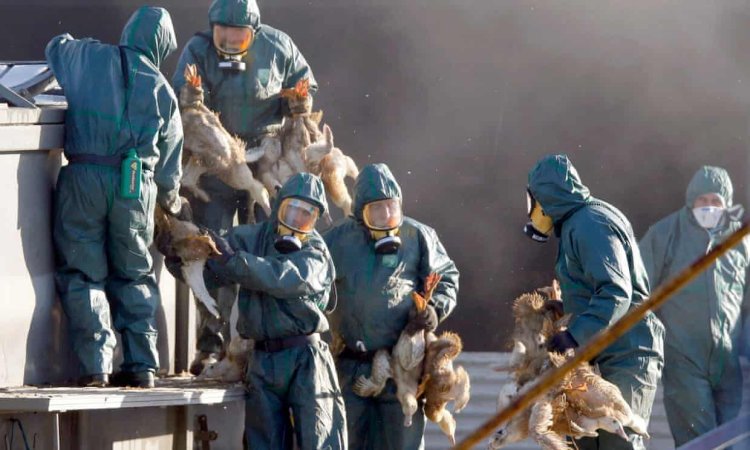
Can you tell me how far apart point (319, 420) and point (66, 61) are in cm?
199

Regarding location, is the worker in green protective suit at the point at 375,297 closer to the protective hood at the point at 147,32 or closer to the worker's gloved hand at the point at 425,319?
the worker's gloved hand at the point at 425,319

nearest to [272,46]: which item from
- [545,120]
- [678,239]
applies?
[678,239]

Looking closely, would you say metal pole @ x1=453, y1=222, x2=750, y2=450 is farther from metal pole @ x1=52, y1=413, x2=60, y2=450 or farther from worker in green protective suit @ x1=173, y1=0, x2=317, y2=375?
worker in green protective suit @ x1=173, y1=0, x2=317, y2=375

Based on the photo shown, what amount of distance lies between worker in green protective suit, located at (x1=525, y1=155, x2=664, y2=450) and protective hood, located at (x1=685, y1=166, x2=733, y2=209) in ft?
10.1

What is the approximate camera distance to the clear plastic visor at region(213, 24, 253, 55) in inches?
412

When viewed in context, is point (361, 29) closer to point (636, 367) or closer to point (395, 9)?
point (395, 9)

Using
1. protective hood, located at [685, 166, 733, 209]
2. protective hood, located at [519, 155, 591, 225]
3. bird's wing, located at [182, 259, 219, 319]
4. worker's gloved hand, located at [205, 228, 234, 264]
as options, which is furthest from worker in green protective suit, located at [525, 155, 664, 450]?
protective hood, located at [685, 166, 733, 209]

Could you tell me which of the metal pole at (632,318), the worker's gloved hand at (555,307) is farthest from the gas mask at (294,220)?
the metal pole at (632,318)

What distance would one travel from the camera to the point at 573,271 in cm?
886

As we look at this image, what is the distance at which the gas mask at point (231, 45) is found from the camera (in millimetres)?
10477

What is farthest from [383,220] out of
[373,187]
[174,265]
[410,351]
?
[174,265]

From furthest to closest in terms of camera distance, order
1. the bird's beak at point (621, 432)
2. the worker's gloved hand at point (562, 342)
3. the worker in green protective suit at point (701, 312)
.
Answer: the worker in green protective suit at point (701, 312) < the worker's gloved hand at point (562, 342) < the bird's beak at point (621, 432)

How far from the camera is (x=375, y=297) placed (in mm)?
9914

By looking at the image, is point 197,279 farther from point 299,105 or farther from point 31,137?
point 299,105
